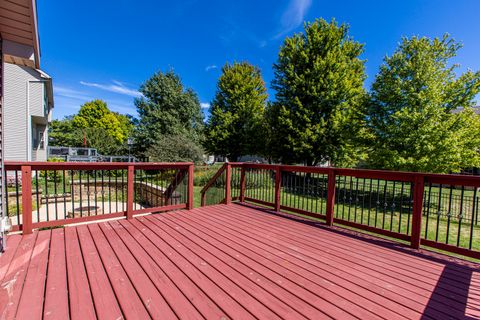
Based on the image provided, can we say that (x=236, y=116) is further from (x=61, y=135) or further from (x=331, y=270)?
(x=61, y=135)

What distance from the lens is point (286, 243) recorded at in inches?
107

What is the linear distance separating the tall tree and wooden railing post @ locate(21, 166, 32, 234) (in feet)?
46.2

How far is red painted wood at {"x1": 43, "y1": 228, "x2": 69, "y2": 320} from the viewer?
54.9 inches

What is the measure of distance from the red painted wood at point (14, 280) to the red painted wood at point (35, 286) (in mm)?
30

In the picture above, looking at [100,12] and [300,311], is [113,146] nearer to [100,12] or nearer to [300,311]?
[100,12]

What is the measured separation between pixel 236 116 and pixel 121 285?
14897 mm

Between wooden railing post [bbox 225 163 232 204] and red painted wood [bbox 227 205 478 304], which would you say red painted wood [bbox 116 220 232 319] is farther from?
wooden railing post [bbox 225 163 232 204]

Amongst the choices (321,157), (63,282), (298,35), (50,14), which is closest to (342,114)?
(321,157)

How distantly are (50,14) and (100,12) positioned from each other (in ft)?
6.82

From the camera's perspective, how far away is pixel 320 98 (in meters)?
10.8

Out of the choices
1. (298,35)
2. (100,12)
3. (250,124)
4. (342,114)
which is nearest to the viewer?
(100,12)

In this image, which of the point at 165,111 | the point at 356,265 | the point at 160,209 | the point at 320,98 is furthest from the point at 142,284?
the point at 165,111

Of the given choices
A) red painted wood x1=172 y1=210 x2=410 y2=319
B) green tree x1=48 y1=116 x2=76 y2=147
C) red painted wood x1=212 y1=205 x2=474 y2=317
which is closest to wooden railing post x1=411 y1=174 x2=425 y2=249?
red painted wood x1=212 y1=205 x2=474 y2=317

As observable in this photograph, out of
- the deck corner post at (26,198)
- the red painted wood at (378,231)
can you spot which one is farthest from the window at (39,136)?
the red painted wood at (378,231)
